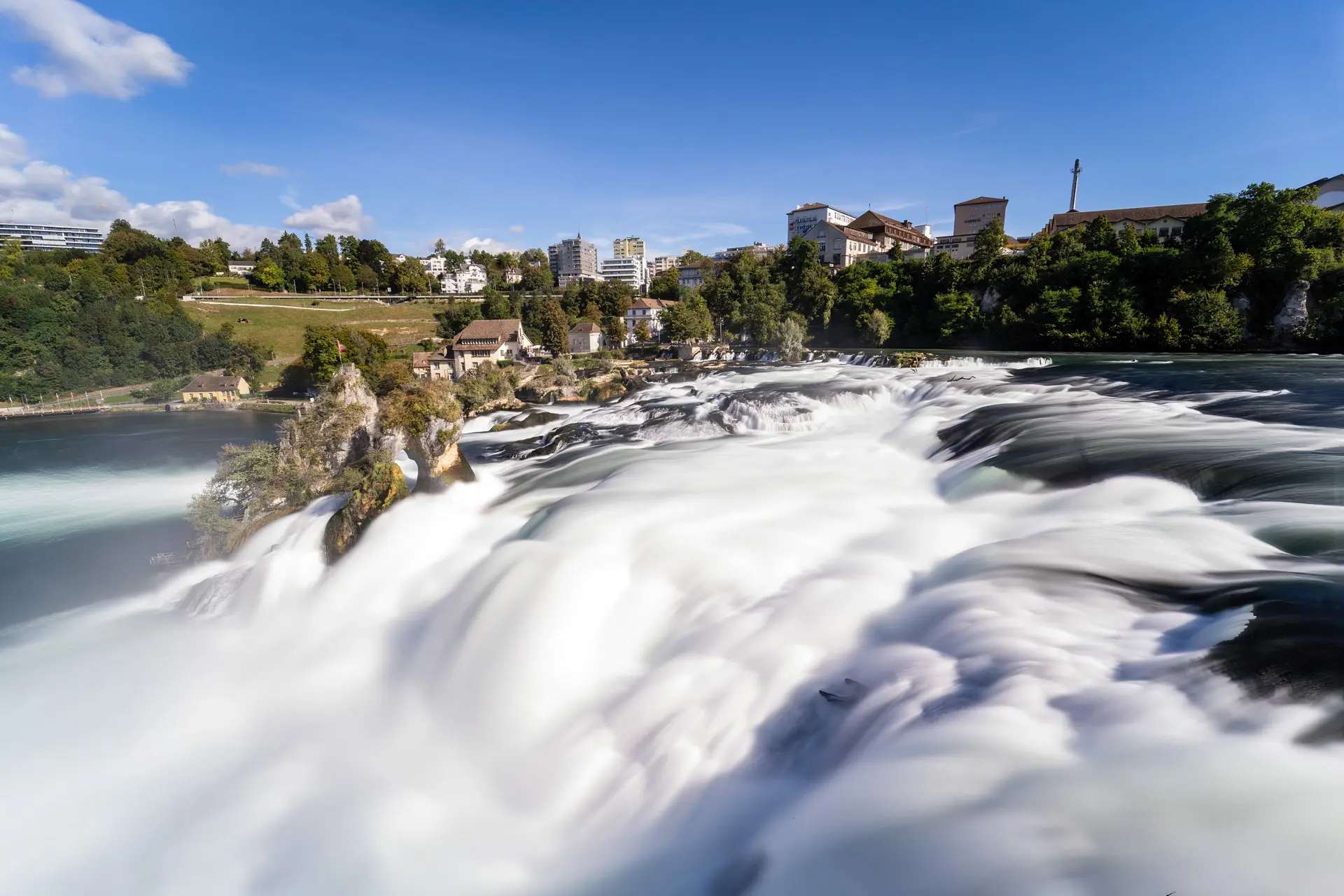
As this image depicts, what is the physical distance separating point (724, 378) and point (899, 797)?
3314cm

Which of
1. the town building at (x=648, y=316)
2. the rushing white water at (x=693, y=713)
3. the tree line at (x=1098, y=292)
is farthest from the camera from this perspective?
the town building at (x=648, y=316)

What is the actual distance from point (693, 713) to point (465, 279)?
128 m

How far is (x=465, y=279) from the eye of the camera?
120m

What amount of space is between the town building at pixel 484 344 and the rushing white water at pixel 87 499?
2768cm

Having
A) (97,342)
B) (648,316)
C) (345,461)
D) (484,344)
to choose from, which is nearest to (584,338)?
(484,344)

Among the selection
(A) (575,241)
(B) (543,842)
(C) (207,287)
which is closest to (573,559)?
(B) (543,842)

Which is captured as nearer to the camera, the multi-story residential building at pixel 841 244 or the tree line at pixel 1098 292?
the tree line at pixel 1098 292

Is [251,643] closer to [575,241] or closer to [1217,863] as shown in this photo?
[1217,863]

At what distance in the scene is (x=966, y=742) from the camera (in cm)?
454

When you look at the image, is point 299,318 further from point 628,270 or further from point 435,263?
point 628,270

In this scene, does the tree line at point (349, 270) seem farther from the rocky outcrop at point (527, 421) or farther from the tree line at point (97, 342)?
the rocky outcrop at point (527, 421)

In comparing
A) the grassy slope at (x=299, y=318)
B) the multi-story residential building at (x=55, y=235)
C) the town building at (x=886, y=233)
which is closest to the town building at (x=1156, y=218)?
the town building at (x=886, y=233)

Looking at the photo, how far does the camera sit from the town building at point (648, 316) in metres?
76.6

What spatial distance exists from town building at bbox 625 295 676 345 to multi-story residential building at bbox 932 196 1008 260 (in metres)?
36.6
